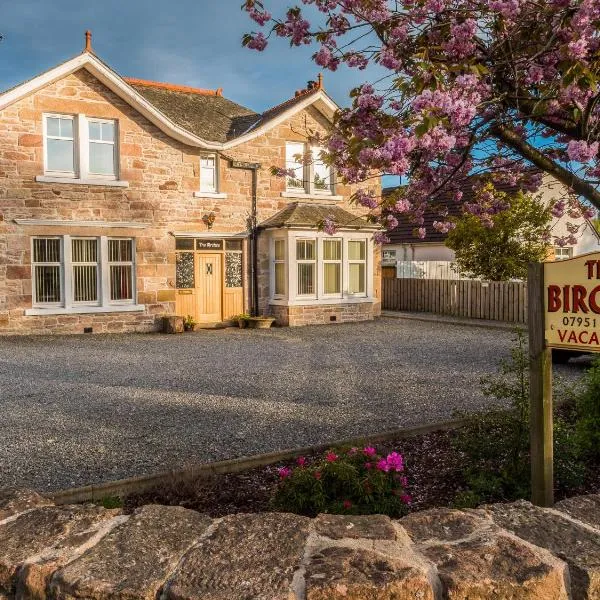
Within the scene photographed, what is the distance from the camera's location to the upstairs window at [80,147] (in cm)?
1589

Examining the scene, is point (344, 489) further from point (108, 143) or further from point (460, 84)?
point (108, 143)

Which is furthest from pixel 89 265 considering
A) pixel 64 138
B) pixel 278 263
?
pixel 278 263

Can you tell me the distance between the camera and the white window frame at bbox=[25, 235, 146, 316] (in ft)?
52.1

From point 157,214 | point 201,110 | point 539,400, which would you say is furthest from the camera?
point 201,110

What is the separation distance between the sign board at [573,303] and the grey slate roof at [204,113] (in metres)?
16.0

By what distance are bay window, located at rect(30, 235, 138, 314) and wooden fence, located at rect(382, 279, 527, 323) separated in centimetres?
1103

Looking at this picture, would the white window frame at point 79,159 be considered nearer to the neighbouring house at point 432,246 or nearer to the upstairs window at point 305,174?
the upstairs window at point 305,174

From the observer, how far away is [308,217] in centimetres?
1870

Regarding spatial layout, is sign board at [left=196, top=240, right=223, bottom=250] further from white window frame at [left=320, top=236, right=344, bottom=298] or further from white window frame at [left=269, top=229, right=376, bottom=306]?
white window frame at [left=320, top=236, right=344, bottom=298]

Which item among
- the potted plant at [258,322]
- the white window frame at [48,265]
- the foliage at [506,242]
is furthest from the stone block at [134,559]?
the foliage at [506,242]

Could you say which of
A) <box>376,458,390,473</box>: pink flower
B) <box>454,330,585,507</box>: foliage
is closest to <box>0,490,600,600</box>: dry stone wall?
<box>376,458,390,473</box>: pink flower

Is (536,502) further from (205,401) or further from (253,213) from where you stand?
(253,213)

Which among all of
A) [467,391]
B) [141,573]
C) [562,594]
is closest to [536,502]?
[562,594]

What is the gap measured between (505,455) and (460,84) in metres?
2.80
